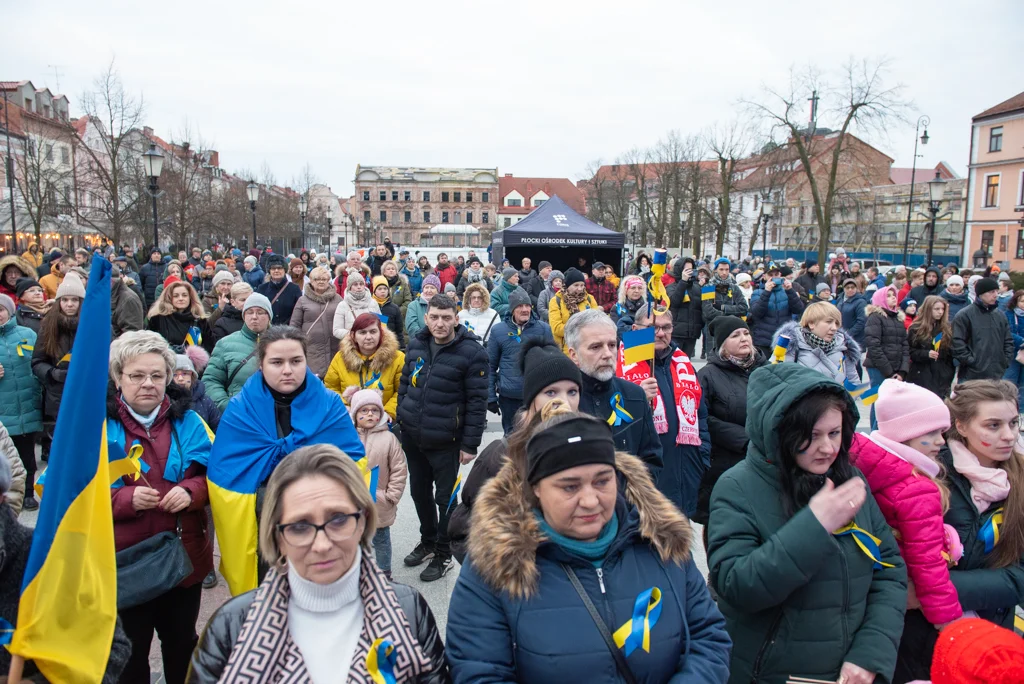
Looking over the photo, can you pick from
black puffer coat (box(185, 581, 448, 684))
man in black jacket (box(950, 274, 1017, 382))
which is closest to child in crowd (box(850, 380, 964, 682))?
black puffer coat (box(185, 581, 448, 684))

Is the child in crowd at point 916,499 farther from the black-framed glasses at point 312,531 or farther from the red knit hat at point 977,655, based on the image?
the black-framed glasses at point 312,531

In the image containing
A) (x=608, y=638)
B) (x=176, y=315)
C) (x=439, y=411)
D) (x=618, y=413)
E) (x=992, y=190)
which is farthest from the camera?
(x=992, y=190)

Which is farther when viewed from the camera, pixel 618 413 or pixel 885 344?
pixel 885 344

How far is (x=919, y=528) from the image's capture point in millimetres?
2436

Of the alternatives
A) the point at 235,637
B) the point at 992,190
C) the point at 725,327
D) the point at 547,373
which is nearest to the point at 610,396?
the point at 547,373

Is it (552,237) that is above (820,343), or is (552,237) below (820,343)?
above

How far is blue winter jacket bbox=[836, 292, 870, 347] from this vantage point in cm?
1052

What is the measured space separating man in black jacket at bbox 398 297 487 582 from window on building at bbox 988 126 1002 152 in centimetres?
5317

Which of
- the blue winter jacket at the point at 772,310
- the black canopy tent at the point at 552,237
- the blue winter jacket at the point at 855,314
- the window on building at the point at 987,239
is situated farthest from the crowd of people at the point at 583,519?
the window on building at the point at 987,239

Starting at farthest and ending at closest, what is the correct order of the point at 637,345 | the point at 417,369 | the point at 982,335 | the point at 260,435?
the point at 982,335, the point at 417,369, the point at 637,345, the point at 260,435

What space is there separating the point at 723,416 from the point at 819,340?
6.32 feet

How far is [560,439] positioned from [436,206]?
10163 cm

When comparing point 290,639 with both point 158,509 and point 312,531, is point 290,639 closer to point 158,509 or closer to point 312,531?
point 312,531

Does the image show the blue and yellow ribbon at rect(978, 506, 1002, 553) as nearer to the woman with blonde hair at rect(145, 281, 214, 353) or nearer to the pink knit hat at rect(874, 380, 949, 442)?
the pink knit hat at rect(874, 380, 949, 442)
